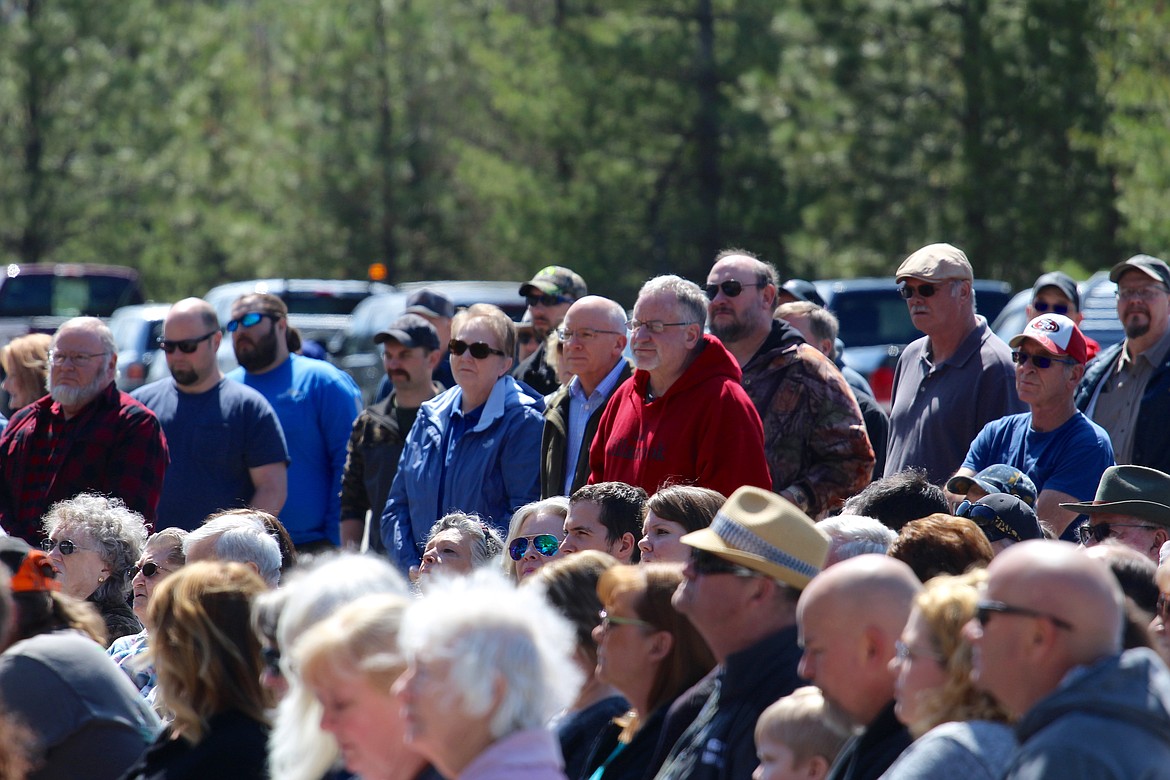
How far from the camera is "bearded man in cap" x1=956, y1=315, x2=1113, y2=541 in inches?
250

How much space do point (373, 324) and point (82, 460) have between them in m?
9.86

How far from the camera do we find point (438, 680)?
10.1 ft

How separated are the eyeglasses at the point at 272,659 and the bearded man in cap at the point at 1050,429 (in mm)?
3404

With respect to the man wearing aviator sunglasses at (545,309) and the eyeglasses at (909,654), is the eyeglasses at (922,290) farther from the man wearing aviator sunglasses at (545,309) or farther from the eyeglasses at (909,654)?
the eyeglasses at (909,654)

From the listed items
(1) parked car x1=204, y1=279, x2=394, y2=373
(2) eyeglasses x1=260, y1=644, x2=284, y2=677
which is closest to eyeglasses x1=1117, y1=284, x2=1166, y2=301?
(2) eyeglasses x1=260, y1=644, x2=284, y2=677

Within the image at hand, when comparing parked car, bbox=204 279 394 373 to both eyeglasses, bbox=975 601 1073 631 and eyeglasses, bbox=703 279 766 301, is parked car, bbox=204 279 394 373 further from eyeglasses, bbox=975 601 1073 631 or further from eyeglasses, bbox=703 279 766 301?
eyeglasses, bbox=975 601 1073 631

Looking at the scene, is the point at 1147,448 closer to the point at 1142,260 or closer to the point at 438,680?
the point at 1142,260

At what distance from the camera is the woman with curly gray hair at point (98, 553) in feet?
20.7

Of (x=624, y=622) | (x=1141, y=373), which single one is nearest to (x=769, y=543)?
(x=624, y=622)

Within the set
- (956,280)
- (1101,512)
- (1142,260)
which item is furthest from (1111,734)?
(1142,260)

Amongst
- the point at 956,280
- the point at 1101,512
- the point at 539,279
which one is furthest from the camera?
the point at 539,279

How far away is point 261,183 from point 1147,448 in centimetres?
2681

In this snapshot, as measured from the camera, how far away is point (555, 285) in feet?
29.8

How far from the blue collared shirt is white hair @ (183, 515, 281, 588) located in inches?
75.1
